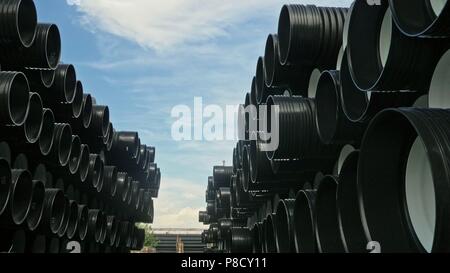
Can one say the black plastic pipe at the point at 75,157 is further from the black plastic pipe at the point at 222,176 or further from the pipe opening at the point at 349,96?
the black plastic pipe at the point at 222,176

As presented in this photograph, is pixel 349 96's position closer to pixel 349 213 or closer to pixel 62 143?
pixel 349 213

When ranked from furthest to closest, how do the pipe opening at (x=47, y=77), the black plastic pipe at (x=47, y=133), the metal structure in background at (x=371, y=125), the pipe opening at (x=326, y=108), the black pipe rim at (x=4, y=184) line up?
the black plastic pipe at (x=47, y=133) → the pipe opening at (x=47, y=77) → the black pipe rim at (x=4, y=184) → the pipe opening at (x=326, y=108) → the metal structure in background at (x=371, y=125)

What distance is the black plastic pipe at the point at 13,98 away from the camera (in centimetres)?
623

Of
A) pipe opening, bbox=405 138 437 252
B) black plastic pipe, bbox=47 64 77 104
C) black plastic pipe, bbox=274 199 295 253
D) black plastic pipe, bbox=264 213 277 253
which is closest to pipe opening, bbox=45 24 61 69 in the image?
black plastic pipe, bbox=47 64 77 104

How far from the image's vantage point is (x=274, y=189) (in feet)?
30.1

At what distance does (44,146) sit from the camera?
330 inches

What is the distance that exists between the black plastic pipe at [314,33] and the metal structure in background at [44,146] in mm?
3470

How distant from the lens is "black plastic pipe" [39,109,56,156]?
8305mm

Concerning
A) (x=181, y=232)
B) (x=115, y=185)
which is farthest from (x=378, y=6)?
(x=181, y=232)

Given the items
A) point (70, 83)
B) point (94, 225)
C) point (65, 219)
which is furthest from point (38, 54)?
point (94, 225)

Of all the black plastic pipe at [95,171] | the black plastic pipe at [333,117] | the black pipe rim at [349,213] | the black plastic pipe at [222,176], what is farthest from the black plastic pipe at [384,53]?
the black plastic pipe at [222,176]

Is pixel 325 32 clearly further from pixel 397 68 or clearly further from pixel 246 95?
pixel 246 95
